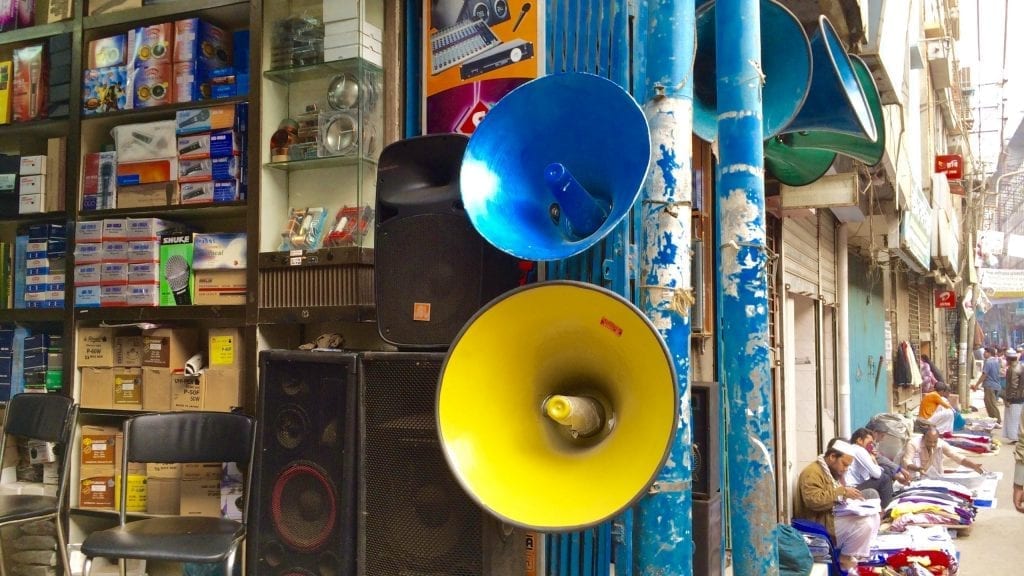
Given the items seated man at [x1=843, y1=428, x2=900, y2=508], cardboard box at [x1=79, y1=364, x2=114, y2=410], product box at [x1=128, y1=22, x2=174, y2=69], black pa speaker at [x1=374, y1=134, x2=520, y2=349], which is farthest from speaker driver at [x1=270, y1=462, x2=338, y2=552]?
seated man at [x1=843, y1=428, x2=900, y2=508]

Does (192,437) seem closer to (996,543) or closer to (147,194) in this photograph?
(147,194)

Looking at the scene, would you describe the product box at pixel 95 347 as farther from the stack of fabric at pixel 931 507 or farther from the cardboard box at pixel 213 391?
the stack of fabric at pixel 931 507

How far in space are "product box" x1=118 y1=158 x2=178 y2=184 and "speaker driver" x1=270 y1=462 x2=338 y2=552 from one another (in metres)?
1.99

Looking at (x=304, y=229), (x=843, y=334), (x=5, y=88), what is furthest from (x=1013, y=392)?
(x=5, y=88)

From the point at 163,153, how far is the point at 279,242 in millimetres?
817

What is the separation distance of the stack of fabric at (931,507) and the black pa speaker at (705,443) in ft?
13.0

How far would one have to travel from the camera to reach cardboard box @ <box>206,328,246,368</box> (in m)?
3.56

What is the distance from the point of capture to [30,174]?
13.6 feet

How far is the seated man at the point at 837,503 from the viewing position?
516 cm

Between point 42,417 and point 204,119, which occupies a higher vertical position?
point 204,119

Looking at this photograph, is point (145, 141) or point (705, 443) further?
point (145, 141)

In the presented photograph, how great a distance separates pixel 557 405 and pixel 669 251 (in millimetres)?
465

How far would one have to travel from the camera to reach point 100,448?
3.85 m

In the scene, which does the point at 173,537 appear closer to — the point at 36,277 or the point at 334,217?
the point at 334,217
